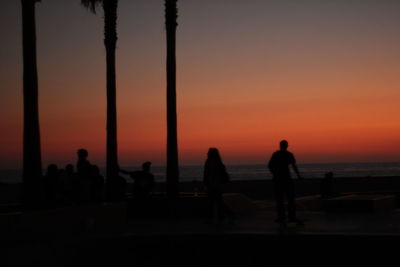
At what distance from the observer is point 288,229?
1382 centimetres

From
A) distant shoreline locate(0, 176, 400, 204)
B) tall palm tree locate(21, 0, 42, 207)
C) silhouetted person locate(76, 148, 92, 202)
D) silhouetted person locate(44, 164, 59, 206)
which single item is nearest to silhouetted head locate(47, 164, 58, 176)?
silhouetted person locate(44, 164, 59, 206)

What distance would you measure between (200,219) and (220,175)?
1973 mm

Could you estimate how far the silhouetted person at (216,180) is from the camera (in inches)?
619

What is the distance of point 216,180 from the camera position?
1591 centimetres

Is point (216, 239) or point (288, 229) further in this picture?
point (288, 229)

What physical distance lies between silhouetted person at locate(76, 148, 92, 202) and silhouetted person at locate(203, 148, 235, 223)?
111 inches

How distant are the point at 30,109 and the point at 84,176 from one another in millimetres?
1994

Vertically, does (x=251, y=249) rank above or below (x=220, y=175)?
below

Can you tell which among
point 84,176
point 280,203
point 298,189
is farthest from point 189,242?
point 298,189

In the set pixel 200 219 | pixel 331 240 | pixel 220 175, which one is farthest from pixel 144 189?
pixel 331 240

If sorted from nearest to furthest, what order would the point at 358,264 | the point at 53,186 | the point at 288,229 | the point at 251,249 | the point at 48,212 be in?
the point at 358,264
the point at 251,249
the point at 288,229
the point at 48,212
the point at 53,186

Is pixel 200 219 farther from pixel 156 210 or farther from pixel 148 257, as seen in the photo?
pixel 148 257

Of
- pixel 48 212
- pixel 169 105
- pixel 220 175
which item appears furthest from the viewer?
pixel 169 105

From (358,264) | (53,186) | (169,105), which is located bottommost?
(358,264)
